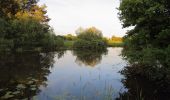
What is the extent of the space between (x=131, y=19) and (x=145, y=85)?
417 cm

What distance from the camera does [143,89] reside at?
14.5m

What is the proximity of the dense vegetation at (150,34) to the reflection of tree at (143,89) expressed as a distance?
23.1 inches

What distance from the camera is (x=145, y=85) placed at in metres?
15.4

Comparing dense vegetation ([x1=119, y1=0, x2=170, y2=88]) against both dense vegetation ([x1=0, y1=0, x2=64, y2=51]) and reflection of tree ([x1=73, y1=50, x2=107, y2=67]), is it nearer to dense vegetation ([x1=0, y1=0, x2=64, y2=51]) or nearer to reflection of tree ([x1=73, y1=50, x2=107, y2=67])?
reflection of tree ([x1=73, y1=50, x2=107, y2=67])

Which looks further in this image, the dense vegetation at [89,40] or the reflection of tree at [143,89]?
the dense vegetation at [89,40]

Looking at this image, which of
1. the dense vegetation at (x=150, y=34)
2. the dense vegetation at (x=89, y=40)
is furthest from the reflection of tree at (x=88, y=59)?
the dense vegetation at (x=89, y=40)

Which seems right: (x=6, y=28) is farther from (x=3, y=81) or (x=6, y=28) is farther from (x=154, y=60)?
(x=154, y=60)

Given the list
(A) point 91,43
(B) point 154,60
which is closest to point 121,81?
(B) point 154,60

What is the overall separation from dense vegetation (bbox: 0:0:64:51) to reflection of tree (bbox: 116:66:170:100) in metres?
25.0

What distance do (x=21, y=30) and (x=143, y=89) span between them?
3232 cm

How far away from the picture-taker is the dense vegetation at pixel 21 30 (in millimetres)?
40709

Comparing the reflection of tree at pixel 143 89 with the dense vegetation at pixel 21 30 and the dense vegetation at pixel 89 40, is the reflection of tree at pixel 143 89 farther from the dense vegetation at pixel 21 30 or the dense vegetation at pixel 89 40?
the dense vegetation at pixel 89 40

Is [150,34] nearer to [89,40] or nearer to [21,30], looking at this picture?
[21,30]

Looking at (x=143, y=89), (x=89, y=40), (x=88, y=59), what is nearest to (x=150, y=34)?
(x=143, y=89)
